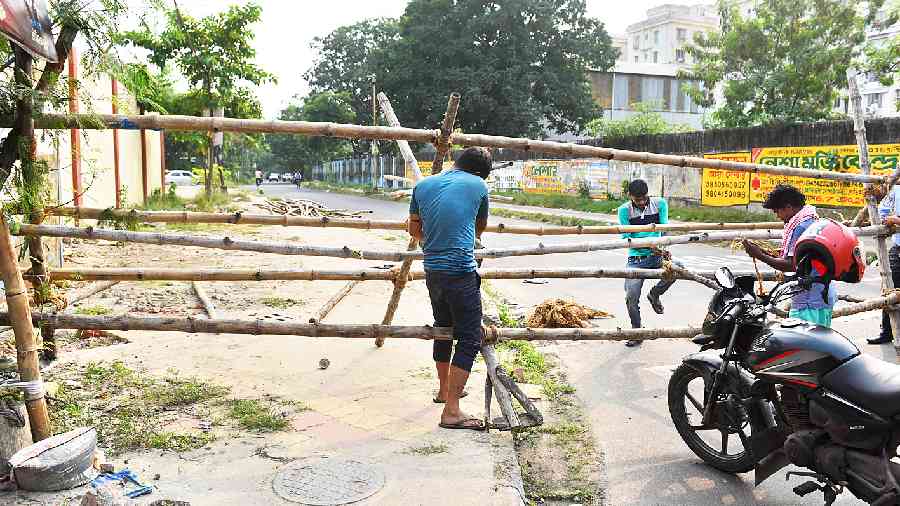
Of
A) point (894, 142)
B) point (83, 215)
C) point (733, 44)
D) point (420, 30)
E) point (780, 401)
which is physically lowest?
point (780, 401)

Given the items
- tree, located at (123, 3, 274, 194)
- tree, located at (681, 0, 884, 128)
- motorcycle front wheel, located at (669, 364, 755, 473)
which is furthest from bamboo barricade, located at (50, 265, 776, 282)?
tree, located at (681, 0, 884, 128)

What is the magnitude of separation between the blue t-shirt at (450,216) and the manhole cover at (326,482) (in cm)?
115

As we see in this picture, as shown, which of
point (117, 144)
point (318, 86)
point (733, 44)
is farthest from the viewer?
point (318, 86)

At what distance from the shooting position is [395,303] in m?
5.48

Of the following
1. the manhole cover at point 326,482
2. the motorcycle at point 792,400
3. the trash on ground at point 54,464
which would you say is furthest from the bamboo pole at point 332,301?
the motorcycle at point 792,400

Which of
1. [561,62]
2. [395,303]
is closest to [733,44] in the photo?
[561,62]

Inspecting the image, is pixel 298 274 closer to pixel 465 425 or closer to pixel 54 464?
pixel 465 425

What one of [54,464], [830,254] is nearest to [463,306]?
[830,254]

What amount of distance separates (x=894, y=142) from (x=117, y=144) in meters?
16.0

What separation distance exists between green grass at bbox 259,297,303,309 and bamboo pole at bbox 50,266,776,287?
3.21 meters

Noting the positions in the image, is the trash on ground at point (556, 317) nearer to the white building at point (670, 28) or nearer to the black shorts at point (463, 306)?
the black shorts at point (463, 306)

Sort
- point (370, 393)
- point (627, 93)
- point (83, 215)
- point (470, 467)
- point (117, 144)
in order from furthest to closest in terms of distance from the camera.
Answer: point (627, 93) → point (117, 144) → point (370, 393) → point (83, 215) → point (470, 467)

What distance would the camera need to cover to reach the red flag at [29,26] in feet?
10.00

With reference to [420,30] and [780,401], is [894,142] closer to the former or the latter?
[780,401]
